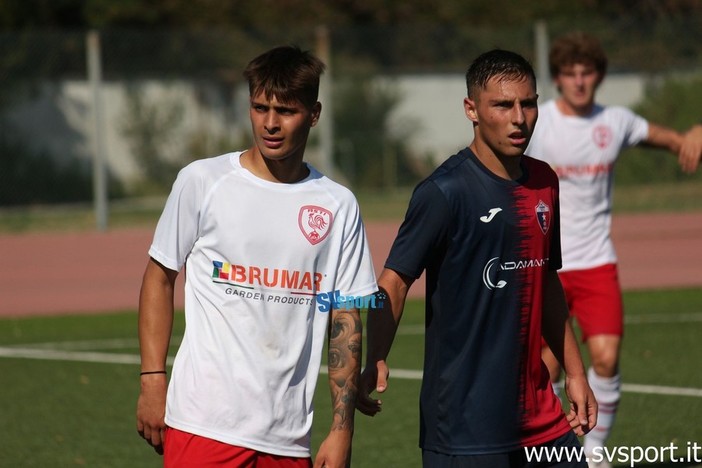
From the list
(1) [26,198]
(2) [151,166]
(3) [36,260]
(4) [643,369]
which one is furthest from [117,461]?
(2) [151,166]

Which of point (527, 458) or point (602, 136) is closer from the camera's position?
point (527, 458)

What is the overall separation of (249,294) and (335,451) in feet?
2.00

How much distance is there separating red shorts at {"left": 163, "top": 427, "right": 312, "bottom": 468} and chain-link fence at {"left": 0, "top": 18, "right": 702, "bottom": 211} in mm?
17373

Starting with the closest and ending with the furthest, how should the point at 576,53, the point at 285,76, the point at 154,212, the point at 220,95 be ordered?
the point at 285,76 → the point at 576,53 → the point at 154,212 → the point at 220,95

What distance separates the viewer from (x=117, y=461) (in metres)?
7.69

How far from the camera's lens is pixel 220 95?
2506 cm

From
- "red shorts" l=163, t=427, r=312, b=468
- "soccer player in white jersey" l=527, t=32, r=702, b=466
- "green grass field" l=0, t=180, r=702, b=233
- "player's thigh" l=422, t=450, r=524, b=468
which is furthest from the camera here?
"green grass field" l=0, t=180, r=702, b=233

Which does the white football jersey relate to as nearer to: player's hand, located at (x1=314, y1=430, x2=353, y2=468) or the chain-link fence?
player's hand, located at (x1=314, y1=430, x2=353, y2=468)

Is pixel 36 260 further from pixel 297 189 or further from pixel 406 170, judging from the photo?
pixel 297 189

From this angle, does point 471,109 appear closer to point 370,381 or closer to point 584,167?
point 370,381

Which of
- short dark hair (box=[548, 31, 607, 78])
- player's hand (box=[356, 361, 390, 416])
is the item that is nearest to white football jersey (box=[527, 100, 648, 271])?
short dark hair (box=[548, 31, 607, 78])

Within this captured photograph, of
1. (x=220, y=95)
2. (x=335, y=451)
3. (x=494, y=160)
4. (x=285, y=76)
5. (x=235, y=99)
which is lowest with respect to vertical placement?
(x=235, y=99)

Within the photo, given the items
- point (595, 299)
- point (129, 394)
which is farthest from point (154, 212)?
point (595, 299)

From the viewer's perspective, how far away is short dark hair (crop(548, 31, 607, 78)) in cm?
775
